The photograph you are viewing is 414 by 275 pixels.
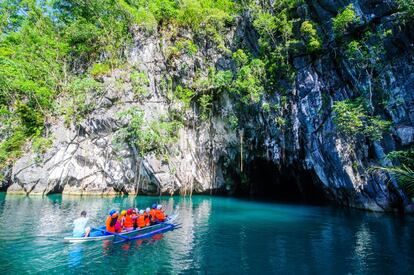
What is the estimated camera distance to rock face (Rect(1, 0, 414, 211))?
22.3 m

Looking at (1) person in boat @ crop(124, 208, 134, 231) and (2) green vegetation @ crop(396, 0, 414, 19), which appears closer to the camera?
(1) person in boat @ crop(124, 208, 134, 231)

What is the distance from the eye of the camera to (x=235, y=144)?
100 ft

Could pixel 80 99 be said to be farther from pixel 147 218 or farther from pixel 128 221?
pixel 128 221

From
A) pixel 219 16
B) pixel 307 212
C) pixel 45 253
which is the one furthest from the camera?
pixel 219 16

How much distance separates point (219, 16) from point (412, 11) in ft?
54.7

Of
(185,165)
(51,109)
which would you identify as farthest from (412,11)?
(51,109)

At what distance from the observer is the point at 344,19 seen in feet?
66.3

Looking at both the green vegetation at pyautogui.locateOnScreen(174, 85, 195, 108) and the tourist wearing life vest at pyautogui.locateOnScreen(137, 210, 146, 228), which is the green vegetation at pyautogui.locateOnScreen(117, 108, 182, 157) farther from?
the tourist wearing life vest at pyautogui.locateOnScreen(137, 210, 146, 228)

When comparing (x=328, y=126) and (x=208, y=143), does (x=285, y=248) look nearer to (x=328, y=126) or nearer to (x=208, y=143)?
(x=328, y=126)

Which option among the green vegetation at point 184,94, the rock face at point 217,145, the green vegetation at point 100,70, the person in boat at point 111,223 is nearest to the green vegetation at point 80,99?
the rock face at point 217,145

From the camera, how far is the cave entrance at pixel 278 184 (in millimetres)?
30434

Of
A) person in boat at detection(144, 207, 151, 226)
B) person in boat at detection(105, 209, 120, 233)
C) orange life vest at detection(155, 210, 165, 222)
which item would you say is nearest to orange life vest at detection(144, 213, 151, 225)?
person in boat at detection(144, 207, 151, 226)

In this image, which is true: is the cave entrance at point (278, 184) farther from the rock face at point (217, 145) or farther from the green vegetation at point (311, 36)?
the green vegetation at point (311, 36)

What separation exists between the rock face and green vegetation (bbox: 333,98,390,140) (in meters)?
1.34
